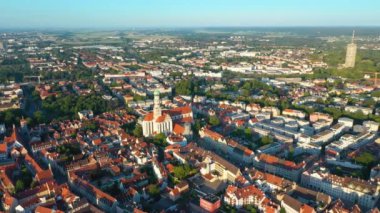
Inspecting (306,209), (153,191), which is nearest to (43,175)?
(153,191)

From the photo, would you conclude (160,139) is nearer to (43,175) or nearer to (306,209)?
(43,175)

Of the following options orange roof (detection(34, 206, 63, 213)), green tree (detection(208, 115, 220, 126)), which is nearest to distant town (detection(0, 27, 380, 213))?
orange roof (detection(34, 206, 63, 213))

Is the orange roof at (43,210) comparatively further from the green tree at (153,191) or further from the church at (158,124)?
the church at (158,124)

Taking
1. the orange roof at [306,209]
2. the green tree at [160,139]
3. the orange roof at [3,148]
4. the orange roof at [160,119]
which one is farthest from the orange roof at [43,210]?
the orange roof at [160,119]

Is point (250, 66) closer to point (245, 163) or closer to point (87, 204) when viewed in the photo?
point (245, 163)

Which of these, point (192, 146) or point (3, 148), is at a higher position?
point (192, 146)

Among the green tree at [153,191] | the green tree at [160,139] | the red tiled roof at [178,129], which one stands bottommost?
the green tree at [153,191]

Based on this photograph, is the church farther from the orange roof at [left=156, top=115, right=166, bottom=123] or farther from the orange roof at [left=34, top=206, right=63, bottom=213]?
the orange roof at [left=34, top=206, right=63, bottom=213]

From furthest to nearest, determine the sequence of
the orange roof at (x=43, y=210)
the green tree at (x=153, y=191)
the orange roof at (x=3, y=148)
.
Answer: the orange roof at (x=3, y=148) < the green tree at (x=153, y=191) < the orange roof at (x=43, y=210)

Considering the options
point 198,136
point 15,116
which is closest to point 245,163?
point 198,136
